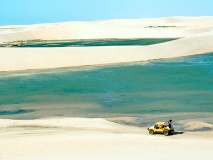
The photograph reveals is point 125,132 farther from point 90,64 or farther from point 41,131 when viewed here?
point 90,64

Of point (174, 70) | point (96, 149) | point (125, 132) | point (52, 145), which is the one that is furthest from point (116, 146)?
point (174, 70)

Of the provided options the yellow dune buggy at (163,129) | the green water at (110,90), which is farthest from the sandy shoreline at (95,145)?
the green water at (110,90)

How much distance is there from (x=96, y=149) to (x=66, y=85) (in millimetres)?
13415

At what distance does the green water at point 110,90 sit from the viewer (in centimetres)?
1638

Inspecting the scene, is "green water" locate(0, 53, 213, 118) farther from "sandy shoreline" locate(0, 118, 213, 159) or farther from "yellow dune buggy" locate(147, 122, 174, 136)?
"sandy shoreline" locate(0, 118, 213, 159)

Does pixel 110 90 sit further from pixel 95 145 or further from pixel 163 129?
pixel 95 145

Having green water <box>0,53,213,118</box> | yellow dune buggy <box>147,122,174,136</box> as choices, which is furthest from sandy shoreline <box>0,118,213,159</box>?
green water <box>0,53,213,118</box>

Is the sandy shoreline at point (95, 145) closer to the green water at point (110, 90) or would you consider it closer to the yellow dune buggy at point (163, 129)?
the yellow dune buggy at point (163, 129)

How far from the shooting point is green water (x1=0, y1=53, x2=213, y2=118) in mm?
16375

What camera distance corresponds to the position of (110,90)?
68.0 feet

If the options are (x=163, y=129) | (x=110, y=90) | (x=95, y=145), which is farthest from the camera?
(x=110, y=90)

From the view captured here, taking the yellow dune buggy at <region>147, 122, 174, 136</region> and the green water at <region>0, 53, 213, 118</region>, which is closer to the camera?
the yellow dune buggy at <region>147, 122, 174, 136</region>

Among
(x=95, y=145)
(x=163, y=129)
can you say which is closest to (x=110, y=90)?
(x=163, y=129)

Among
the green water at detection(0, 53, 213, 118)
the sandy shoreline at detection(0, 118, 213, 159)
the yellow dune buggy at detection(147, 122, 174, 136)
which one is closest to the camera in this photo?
the sandy shoreline at detection(0, 118, 213, 159)
